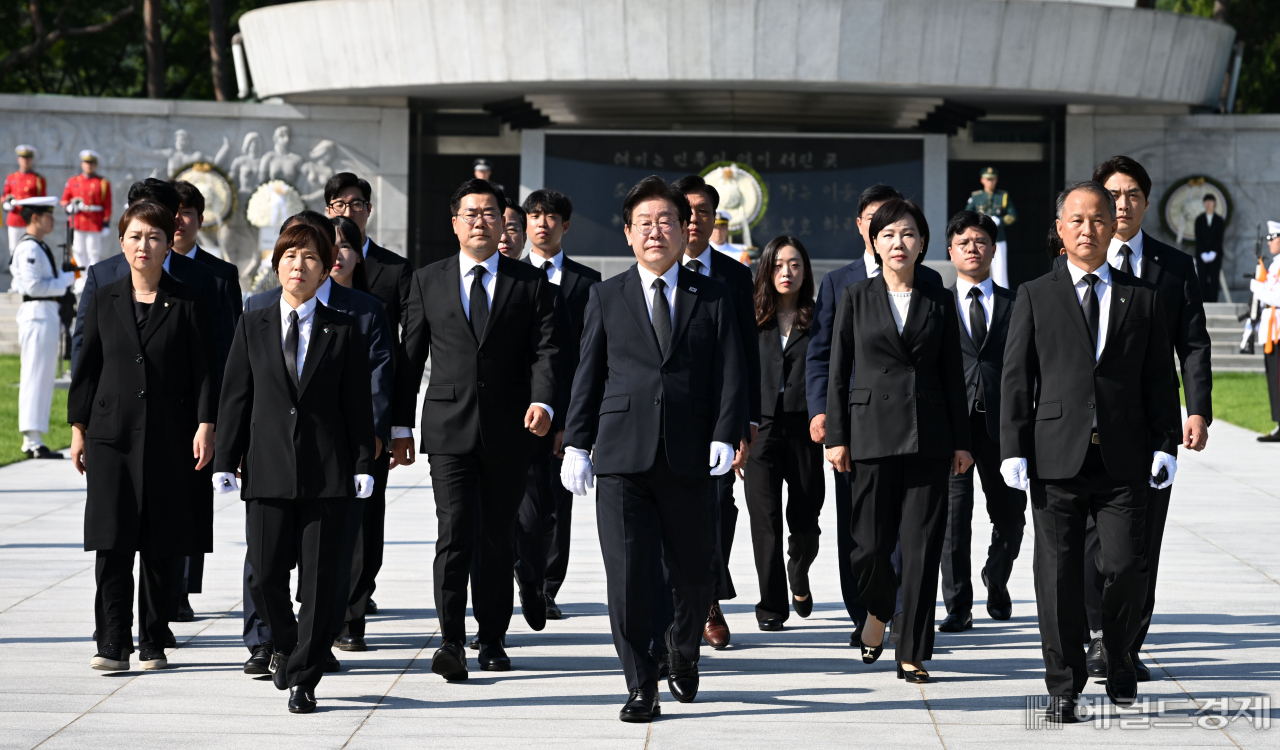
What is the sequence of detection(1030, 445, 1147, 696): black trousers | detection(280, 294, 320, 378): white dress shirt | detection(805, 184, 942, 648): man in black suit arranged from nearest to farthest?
detection(1030, 445, 1147, 696): black trousers → detection(280, 294, 320, 378): white dress shirt → detection(805, 184, 942, 648): man in black suit

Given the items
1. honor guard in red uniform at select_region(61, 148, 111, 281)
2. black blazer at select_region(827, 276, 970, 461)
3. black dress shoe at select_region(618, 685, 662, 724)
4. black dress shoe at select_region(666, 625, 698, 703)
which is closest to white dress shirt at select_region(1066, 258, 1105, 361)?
black blazer at select_region(827, 276, 970, 461)

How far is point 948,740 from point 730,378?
4.79ft

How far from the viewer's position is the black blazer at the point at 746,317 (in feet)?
18.7

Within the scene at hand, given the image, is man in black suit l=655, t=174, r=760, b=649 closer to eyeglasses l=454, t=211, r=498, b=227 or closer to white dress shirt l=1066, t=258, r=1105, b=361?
eyeglasses l=454, t=211, r=498, b=227

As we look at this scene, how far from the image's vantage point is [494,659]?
5836 millimetres

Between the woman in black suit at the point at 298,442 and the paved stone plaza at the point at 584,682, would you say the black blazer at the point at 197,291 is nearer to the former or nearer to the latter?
the woman in black suit at the point at 298,442

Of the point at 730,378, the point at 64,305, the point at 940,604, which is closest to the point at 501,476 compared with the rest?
the point at 730,378

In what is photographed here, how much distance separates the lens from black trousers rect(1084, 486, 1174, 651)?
5332mm

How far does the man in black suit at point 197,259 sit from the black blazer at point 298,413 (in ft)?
3.41

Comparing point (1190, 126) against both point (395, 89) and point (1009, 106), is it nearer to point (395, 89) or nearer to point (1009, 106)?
point (1009, 106)

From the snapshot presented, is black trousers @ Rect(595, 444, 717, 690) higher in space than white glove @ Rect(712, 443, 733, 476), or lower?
lower

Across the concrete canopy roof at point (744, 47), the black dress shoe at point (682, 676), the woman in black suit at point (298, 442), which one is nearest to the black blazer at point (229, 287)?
the woman in black suit at point (298, 442)

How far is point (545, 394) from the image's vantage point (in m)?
5.84

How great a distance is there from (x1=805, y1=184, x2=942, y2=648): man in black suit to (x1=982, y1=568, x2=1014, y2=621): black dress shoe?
836 millimetres
